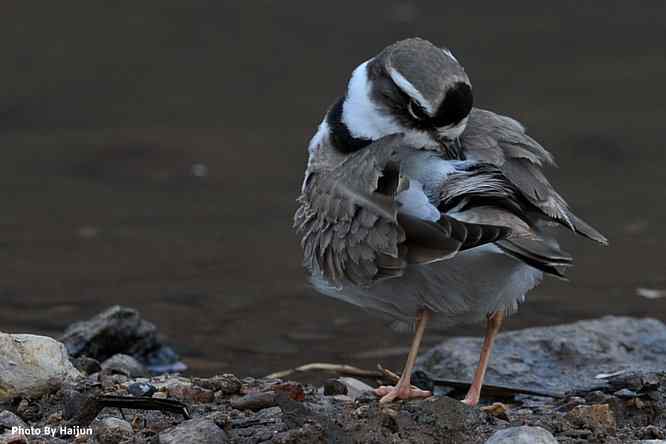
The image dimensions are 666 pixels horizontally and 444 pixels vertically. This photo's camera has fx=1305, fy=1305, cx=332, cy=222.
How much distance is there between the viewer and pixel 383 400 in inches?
231

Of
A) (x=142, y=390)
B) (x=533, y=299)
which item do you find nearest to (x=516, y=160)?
(x=142, y=390)

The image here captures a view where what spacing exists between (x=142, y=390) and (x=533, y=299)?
14.7 feet

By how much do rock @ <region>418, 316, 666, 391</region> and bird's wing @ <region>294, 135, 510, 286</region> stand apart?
1.83 m

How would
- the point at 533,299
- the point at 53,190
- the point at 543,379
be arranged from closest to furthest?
the point at 543,379 → the point at 533,299 → the point at 53,190

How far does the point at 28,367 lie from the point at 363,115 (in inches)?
77.7

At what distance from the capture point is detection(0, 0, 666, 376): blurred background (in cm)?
957

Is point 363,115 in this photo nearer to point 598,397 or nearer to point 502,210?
point 502,210

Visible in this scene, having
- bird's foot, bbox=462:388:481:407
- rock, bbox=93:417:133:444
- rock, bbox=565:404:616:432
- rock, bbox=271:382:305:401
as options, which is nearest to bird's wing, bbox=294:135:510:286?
rock, bbox=271:382:305:401

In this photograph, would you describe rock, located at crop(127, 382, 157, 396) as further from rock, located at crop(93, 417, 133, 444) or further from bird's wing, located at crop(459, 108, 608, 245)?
bird's wing, located at crop(459, 108, 608, 245)

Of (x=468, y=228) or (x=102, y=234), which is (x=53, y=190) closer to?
(x=102, y=234)

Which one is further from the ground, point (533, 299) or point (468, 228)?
point (468, 228)

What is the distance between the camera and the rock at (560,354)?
7551mm

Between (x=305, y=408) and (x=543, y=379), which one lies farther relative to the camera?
(x=543, y=379)

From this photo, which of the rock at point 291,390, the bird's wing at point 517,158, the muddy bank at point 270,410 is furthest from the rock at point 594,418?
the rock at point 291,390
